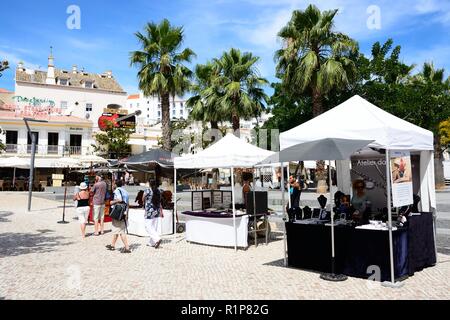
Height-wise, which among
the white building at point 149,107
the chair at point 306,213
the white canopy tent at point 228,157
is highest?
the white building at point 149,107

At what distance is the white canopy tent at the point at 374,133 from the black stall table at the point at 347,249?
325 millimetres

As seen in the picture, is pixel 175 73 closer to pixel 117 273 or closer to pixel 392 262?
pixel 117 273

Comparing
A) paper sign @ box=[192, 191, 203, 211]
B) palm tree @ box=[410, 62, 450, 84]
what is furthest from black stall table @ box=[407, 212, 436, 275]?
palm tree @ box=[410, 62, 450, 84]

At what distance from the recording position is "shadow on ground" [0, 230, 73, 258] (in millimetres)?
8994

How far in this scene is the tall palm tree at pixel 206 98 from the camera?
24.2 metres

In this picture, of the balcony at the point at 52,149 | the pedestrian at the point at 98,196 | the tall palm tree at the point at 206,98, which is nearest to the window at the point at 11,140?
the balcony at the point at 52,149

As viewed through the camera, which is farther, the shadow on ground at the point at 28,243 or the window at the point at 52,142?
the window at the point at 52,142

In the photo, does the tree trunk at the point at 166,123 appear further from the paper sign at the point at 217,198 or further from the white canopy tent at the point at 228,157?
the white canopy tent at the point at 228,157

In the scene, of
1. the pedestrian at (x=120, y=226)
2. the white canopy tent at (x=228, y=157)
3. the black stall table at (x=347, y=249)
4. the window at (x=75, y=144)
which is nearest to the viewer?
the black stall table at (x=347, y=249)

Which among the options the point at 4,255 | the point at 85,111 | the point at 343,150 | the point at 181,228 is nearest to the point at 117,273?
the point at 4,255

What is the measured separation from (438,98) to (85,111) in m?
48.0

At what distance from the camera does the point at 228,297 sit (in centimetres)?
548

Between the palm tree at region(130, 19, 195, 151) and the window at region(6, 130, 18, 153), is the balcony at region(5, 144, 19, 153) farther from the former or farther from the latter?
the palm tree at region(130, 19, 195, 151)

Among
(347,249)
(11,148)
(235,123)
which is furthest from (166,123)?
(11,148)
